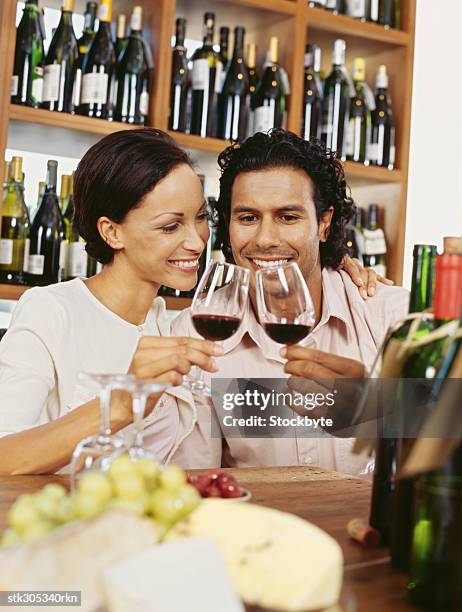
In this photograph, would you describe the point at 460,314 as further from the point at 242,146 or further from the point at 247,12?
the point at 247,12

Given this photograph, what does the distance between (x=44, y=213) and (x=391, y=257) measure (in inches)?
44.8

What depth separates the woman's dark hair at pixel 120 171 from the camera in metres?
1.71

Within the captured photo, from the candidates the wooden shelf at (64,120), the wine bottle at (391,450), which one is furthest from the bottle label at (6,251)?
the wine bottle at (391,450)

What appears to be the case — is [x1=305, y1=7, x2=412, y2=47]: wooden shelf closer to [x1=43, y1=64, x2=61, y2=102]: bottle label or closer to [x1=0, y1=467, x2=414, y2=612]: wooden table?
[x1=43, y1=64, x2=61, y2=102]: bottle label

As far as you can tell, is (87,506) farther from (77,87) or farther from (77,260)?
(77,87)

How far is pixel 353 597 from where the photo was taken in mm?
709

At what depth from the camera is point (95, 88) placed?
2.38 meters

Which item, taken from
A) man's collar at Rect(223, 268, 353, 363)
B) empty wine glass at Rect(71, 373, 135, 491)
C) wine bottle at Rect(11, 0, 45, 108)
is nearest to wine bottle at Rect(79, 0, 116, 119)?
wine bottle at Rect(11, 0, 45, 108)

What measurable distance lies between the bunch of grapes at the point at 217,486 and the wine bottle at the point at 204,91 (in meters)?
1.73

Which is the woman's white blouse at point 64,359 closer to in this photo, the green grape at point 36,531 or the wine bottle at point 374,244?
the green grape at point 36,531

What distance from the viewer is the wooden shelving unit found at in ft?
7.32

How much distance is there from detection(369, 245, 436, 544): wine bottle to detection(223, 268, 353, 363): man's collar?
Answer: 856 mm

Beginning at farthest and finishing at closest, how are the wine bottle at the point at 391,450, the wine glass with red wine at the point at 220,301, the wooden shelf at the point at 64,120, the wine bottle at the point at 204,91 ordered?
the wine bottle at the point at 204,91, the wooden shelf at the point at 64,120, the wine glass with red wine at the point at 220,301, the wine bottle at the point at 391,450

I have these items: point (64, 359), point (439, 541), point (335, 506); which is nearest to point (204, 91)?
point (64, 359)
